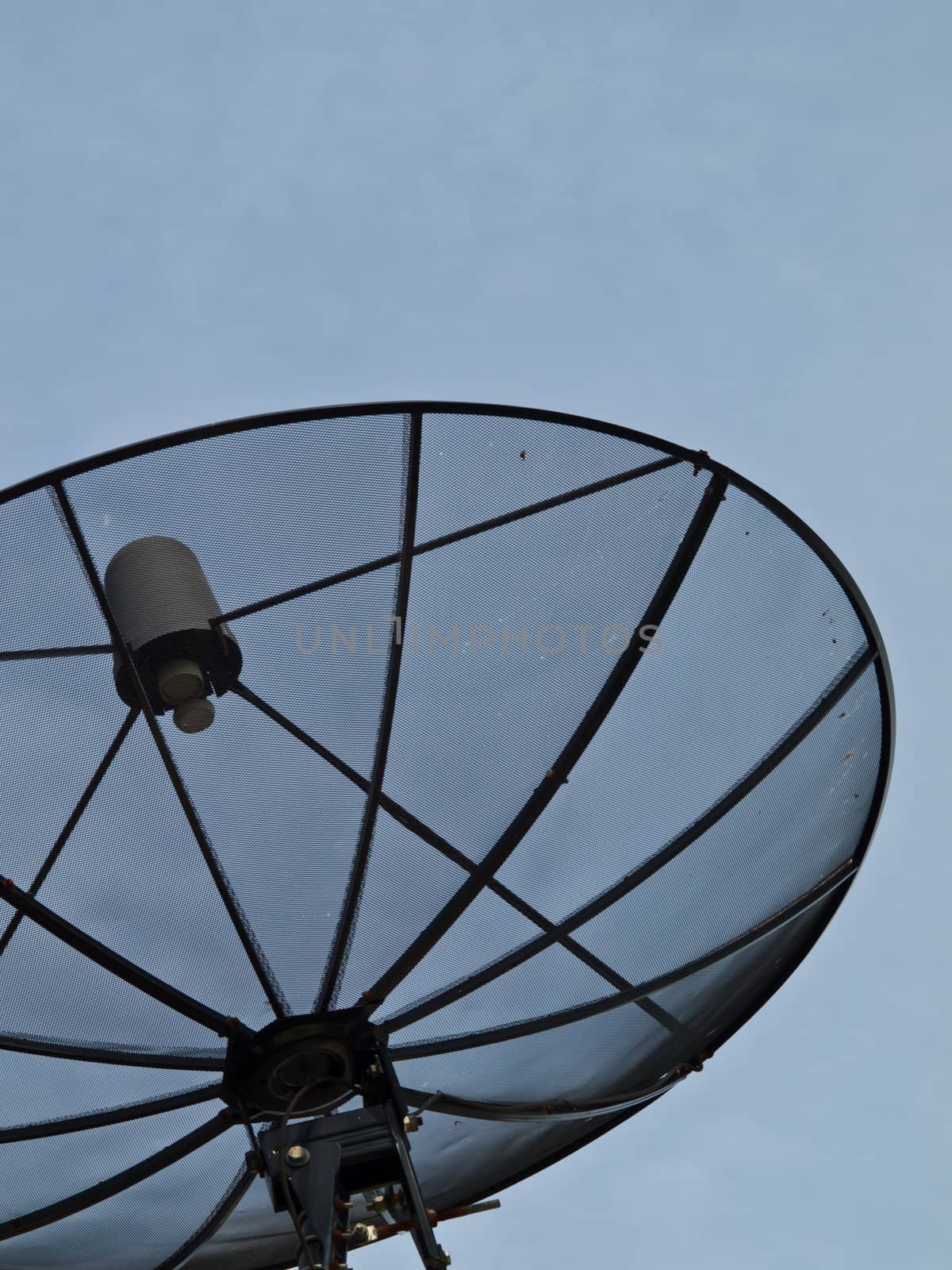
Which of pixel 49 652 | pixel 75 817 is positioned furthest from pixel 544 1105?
pixel 49 652

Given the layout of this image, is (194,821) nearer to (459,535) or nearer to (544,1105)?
Result: (459,535)

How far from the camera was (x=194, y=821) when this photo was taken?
20.3 ft

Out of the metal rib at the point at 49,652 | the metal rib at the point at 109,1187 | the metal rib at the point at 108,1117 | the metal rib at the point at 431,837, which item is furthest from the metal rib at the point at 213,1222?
the metal rib at the point at 49,652

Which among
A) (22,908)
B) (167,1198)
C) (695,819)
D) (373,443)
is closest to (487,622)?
(373,443)

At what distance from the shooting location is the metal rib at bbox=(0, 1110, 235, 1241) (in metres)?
6.73

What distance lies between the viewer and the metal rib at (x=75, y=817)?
5969 millimetres

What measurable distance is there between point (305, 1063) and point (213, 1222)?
1.59m

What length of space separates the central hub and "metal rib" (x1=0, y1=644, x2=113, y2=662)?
5.72 feet

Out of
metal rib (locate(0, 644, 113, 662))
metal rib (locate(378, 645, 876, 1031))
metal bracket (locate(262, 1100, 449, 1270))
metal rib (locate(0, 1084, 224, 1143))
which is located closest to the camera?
metal bracket (locate(262, 1100, 449, 1270))

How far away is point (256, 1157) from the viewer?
19.8ft

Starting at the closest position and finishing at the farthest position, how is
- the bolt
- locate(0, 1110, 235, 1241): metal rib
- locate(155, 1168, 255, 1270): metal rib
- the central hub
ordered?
1. the bolt
2. the central hub
3. locate(0, 1110, 235, 1241): metal rib
4. locate(155, 1168, 255, 1270): metal rib

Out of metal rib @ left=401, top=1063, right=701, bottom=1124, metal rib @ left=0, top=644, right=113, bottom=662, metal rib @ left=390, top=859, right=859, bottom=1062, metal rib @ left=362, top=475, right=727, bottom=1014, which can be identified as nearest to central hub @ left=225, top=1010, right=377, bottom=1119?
metal rib @ left=362, top=475, right=727, bottom=1014

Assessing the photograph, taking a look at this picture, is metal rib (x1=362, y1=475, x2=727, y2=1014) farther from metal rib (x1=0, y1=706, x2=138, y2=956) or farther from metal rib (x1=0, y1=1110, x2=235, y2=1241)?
metal rib (x1=0, y1=706, x2=138, y2=956)

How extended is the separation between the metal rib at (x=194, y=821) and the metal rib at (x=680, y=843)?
78 cm
